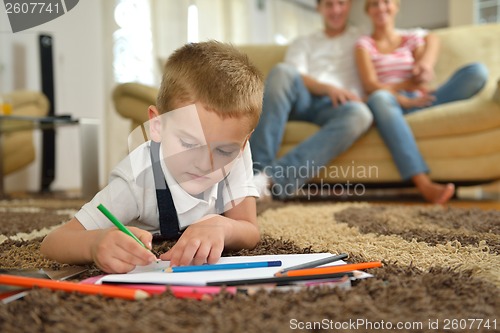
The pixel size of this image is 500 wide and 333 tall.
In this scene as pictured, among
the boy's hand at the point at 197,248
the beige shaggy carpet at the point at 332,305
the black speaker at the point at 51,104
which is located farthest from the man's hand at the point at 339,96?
the black speaker at the point at 51,104

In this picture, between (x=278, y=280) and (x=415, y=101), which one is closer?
(x=278, y=280)

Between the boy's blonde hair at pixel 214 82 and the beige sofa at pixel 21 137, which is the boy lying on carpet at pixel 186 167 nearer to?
the boy's blonde hair at pixel 214 82

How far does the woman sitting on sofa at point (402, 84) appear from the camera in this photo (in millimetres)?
1696

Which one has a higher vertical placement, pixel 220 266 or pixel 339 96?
pixel 339 96

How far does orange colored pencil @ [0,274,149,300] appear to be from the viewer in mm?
442

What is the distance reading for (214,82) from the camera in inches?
25.5

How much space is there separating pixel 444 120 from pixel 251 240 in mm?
1255

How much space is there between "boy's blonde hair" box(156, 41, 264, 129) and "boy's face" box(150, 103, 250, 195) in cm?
1

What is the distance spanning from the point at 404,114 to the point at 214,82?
141cm

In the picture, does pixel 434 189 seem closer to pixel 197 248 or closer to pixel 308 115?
pixel 308 115

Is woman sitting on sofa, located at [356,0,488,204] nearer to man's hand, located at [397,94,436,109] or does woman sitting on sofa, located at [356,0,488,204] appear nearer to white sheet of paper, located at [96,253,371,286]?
man's hand, located at [397,94,436,109]

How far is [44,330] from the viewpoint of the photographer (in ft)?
1.25

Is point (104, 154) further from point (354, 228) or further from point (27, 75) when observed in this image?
point (354, 228)

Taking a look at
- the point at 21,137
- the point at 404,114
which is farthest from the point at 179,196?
the point at 21,137
